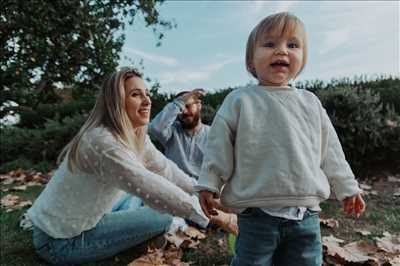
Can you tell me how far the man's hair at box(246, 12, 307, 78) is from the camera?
5.07 ft

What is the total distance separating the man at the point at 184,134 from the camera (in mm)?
3758

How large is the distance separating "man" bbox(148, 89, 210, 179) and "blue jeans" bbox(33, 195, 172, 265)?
1.24 meters

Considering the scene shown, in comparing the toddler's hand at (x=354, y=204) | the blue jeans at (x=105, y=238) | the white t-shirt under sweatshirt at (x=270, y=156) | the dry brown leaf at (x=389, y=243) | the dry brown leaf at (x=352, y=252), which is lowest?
the dry brown leaf at (x=389, y=243)

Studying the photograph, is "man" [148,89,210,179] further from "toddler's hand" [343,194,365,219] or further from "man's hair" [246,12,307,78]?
"toddler's hand" [343,194,365,219]

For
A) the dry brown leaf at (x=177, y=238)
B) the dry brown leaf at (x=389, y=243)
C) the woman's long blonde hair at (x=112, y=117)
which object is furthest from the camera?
the dry brown leaf at (x=177, y=238)

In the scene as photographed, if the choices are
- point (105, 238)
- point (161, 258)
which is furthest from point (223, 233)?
point (105, 238)

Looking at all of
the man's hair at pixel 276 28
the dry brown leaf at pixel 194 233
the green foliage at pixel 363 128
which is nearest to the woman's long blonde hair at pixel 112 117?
the dry brown leaf at pixel 194 233

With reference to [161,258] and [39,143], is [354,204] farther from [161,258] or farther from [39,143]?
[39,143]

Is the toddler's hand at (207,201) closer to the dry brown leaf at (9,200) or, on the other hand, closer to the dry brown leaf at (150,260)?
the dry brown leaf at (150,260)

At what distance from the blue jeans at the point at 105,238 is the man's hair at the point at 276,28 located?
1.36 metres

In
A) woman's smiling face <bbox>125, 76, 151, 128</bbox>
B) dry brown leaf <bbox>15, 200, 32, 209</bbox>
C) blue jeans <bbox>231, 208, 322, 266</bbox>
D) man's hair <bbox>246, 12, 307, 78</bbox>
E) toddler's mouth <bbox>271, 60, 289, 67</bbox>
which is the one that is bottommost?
dry brown leaf <bbox>15, 200, 32, 209</bbox>

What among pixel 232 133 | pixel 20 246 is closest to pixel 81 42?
pixel 20 246

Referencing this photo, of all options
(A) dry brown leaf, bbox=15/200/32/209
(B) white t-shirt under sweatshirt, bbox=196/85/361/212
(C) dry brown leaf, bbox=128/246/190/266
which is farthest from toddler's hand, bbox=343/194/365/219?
(A) dry brown leaf, bbox=15/200/32/209

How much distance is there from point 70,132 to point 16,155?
4.96ft
